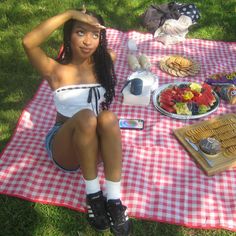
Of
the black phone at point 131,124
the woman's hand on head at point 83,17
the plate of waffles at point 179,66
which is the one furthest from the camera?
the plate of waffles at point 179,66

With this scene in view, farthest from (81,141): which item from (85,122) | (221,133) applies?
(221,133)

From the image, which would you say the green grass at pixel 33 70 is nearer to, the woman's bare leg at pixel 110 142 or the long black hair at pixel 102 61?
the woman's bare leg at pixel 110 142

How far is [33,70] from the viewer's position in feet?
16.5

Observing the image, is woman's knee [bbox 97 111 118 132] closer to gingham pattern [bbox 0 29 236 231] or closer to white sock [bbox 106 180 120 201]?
white sock [bbox 106 180 120 201]

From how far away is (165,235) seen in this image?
3.07m

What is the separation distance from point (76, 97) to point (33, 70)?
193cm

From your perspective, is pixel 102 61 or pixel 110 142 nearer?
pixel 110 142

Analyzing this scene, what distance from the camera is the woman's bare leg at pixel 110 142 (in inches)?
113

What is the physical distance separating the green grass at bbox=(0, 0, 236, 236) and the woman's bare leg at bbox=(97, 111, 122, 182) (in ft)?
1.76

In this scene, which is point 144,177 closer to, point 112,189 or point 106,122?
point 112,189

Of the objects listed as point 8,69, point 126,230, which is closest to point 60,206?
point 126,230

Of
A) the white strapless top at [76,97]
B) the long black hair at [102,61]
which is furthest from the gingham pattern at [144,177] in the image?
the long black hair at [102,61]

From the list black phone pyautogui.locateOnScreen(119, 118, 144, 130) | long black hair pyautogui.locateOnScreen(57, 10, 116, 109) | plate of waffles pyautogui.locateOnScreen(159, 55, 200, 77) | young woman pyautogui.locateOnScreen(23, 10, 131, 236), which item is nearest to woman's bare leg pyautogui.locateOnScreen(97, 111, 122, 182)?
young woman pyautogui.locateOnScreen(23, 10, 131, 236)

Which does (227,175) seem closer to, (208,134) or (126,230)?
(208,134)
